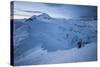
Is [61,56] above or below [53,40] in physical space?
below

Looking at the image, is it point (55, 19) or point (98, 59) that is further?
point (98, 59)
